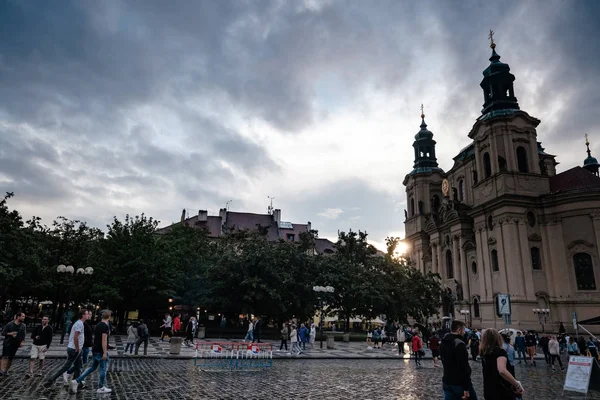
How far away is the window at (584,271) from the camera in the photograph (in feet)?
139

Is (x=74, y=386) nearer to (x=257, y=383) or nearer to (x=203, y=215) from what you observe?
(x=257, y=383)

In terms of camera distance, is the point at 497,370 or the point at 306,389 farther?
the point at 306,389

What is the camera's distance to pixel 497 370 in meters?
5.46

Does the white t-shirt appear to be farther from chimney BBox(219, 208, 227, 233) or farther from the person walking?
chimney BBox(219, 208, 227, 233)

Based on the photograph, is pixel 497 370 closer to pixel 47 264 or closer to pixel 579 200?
pixel 47 264

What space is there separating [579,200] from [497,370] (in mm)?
46292

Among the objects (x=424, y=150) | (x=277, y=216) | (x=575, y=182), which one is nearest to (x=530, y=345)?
(x=575, y=182)

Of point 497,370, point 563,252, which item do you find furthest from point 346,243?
point 497,370

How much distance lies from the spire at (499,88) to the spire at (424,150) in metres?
14.8

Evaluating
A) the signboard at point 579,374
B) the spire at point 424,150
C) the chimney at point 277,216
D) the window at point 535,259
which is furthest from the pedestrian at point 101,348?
the chimney at point 277,216

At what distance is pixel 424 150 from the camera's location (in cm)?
6838

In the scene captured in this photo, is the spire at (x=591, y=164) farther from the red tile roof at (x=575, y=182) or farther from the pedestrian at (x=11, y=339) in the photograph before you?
the pedestrian at (x=11, y=339)

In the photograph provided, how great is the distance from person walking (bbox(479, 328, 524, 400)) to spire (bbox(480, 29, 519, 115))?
50.9m

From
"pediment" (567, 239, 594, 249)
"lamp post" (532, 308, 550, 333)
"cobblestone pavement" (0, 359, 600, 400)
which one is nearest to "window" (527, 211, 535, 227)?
"pediment" (567, 239, 594, 249)
